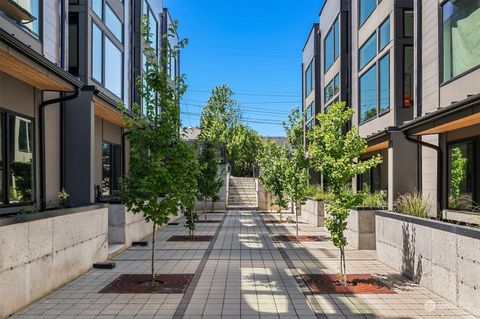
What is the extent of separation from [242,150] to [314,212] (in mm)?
28315

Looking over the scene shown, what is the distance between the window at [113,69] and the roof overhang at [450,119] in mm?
10215

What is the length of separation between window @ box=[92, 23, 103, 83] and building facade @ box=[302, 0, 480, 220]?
9.22 meters

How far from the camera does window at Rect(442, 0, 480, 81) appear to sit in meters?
9.82

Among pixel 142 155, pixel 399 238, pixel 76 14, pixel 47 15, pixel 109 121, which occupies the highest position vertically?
pixel 76 14

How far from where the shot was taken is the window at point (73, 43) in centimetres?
1381

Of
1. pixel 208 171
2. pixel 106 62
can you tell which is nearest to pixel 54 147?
pixel 106 62

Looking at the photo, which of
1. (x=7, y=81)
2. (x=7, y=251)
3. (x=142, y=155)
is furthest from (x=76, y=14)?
(x=7, y=251)

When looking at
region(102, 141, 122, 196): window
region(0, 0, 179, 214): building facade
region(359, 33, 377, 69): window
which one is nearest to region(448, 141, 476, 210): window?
region(359, 33, 377, 69): window

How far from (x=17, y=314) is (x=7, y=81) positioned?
482 cm

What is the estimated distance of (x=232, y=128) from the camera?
1970 inches

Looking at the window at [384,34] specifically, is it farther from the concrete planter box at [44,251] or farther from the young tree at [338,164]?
the concrete planter box at [44,251]

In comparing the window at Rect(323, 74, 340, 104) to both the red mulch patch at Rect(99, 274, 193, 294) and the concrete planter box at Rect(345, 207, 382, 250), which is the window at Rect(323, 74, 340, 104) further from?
the red mulch patch at Rect(99, 274, 193, 294)

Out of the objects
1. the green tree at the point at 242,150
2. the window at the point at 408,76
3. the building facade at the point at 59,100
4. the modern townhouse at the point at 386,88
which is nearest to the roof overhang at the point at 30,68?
the building facade at the point at 59,100

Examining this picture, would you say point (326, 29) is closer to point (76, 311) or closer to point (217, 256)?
point (217, 256)
